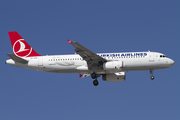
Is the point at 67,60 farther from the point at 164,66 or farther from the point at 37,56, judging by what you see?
the point at 164,66

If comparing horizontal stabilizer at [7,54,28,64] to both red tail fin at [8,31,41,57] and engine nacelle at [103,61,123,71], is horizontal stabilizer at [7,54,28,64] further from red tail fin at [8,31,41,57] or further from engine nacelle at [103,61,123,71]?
engine nacelle at [103,61,123,71]

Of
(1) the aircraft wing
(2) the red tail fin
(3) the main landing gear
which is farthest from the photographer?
(2) the red tail fin

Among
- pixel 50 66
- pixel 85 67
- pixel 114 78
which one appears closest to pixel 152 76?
pixel 114 78

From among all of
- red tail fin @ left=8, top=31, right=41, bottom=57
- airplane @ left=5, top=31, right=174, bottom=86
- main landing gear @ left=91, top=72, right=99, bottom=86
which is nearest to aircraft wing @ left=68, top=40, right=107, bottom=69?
airplane @ left=5, top=31, right=174, bottom=86

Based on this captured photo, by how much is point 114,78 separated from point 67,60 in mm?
8908

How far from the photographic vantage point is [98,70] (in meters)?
47.8

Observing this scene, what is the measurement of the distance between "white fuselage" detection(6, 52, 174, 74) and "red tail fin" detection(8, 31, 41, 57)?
5.55 ft

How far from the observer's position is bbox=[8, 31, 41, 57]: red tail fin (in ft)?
166

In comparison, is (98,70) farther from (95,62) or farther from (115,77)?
(115,77)

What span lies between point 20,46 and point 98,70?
44.7 feet

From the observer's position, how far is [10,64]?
48.4 m

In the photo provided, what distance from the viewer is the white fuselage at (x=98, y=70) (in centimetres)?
4709

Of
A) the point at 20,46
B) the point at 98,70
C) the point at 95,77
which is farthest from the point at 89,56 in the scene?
the point at 20,46

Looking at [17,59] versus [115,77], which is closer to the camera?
[17,59]
